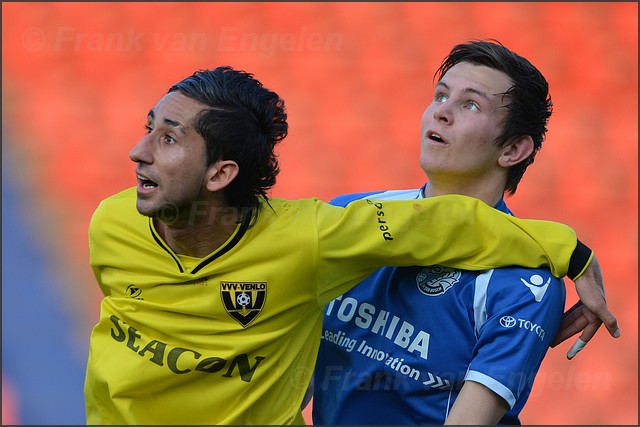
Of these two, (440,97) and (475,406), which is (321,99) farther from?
(475,406)

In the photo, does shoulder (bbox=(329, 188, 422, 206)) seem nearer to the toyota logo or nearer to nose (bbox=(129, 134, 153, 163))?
the toyota logo

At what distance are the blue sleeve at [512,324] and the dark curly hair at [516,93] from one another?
34 centimetres

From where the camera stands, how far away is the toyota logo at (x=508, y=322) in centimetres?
201

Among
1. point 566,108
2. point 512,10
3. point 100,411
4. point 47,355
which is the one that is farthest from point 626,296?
point 100,411

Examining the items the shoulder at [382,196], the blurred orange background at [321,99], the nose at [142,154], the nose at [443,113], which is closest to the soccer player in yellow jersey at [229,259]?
the nose at [142,154]

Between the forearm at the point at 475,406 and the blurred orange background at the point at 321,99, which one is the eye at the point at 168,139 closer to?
the forearm at the point at 475,406

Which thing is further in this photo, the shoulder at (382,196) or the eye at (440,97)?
the shoulder at (382,196)

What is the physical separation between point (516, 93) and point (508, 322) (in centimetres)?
59

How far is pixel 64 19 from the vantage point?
14.4ft

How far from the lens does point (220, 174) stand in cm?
201

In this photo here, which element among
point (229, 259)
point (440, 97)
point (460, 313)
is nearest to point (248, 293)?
point (229, 259)

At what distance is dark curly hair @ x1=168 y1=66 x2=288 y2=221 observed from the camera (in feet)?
6.55

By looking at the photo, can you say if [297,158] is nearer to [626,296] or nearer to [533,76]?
[626,296]

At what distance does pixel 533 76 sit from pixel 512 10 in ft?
7.33
